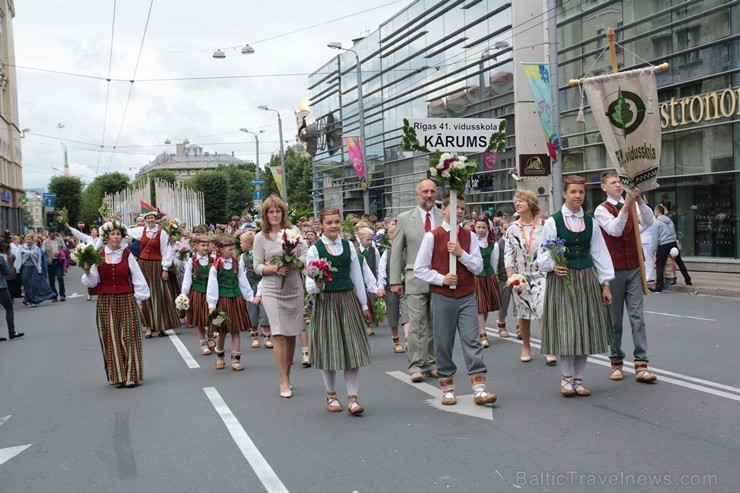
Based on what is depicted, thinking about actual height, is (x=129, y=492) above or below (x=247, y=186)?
below

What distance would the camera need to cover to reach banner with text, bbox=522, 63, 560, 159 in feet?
66.4

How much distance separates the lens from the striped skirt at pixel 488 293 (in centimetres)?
1005

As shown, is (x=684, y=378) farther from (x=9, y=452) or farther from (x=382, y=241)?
(x=9, y=452)

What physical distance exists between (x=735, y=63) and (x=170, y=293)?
53.2 feet

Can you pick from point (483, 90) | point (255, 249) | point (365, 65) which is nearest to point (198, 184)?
point (365, 65)

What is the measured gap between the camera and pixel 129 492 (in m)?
5.00

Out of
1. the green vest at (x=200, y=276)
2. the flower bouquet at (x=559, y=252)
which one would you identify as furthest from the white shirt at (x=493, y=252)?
the green vest at (x=200, y=276)

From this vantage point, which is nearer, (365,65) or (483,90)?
(483,90)

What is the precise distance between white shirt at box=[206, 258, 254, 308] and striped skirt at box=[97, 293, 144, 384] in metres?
1.20

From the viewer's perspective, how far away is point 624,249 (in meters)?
7.50

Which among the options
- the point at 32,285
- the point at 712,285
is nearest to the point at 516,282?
the point at 712,285

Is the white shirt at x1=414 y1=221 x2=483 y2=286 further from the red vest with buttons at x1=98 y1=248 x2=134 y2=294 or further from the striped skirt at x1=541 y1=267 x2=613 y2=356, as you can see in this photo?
the red vest with buttons at x1=98 y1=248 x2=134 y2=294

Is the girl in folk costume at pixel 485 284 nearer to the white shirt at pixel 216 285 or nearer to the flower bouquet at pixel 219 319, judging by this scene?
the white shirt at pixel 216 285

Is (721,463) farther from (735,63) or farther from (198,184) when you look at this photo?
(198,184)
